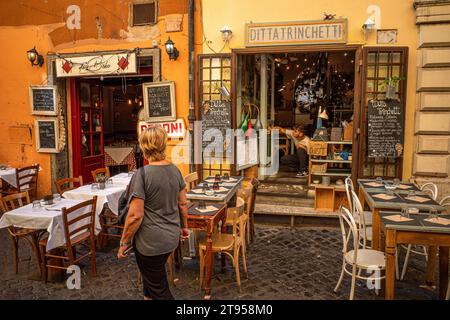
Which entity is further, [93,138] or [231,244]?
[93,138]

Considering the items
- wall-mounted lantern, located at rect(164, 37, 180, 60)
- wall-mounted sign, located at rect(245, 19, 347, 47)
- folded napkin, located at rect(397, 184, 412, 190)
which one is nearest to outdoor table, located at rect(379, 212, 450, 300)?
folded napkin, located at rect(397, 184, 412, 190)

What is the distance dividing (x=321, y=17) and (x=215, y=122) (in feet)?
8.72

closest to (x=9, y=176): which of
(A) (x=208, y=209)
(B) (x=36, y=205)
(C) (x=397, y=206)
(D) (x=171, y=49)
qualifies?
(B) (x=36, y=205)

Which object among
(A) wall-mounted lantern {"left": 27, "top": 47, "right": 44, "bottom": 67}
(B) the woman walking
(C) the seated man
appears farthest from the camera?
(C) the seated man

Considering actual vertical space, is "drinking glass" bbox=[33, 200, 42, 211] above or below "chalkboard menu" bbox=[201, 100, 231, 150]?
below

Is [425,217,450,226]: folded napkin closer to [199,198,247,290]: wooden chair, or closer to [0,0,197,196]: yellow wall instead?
[199,198,247,290]: wooden chair

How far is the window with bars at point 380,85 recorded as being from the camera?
643cm

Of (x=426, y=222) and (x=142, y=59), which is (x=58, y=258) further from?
(x=142, y=59)

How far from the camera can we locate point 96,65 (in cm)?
798

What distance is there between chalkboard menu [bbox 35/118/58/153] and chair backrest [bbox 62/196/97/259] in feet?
13.1

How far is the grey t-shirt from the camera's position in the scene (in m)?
3.09

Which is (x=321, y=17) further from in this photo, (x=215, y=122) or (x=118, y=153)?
(x=118, y=153)

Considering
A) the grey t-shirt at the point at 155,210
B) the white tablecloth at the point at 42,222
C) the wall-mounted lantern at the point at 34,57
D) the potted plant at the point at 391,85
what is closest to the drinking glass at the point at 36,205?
the white tablecloth at the point at 42,222

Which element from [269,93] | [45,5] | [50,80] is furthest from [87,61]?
[269,93]
